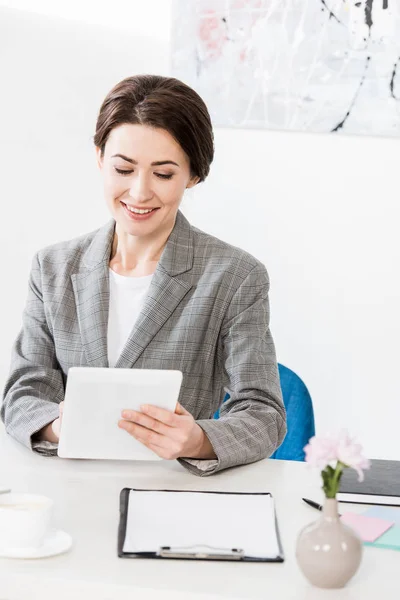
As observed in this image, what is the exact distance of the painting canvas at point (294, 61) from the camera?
3.06 m

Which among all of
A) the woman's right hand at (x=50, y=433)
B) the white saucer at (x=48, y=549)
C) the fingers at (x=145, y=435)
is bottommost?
the woman's right hand at (x=50, y=433)

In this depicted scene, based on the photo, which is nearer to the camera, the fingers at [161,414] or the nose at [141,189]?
the fingers at [161,414]

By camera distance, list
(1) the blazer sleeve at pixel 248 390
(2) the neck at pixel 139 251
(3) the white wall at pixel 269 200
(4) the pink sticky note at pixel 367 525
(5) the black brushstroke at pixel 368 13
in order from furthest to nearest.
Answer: (3) the white wall at pixel 269 200 → (5) the black brushstroke at pixel 368 13 → (2) the neck at pixel 139 251 → (1) the blazer sleeve at pixel 248 390 → (4) the pink sticky note at pixel 367 525

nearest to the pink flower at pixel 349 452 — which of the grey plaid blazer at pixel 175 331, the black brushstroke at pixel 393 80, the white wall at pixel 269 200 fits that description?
the grey plaid blazer at pixel 175 331

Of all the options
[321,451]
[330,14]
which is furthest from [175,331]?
[330,14]

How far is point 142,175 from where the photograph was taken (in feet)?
6.26

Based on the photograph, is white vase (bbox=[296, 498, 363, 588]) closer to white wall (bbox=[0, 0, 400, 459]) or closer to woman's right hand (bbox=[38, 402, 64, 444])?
woman's right hand (bbox=[38, 402, 64, 444])

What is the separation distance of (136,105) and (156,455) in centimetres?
78

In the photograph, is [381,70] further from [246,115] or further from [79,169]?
[79,169]

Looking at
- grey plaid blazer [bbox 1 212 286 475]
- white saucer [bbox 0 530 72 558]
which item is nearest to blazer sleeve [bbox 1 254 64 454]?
grey plaid blazer [bbox 1 212 286 475]

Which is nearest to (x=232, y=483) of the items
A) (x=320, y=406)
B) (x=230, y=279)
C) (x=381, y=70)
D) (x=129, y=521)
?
(x=129, y=521)

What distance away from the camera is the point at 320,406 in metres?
3.24

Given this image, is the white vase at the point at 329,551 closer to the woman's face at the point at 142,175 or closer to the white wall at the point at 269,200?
the woman's face at the point at 142,175

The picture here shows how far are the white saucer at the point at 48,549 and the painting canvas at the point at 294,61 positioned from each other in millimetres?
2141
